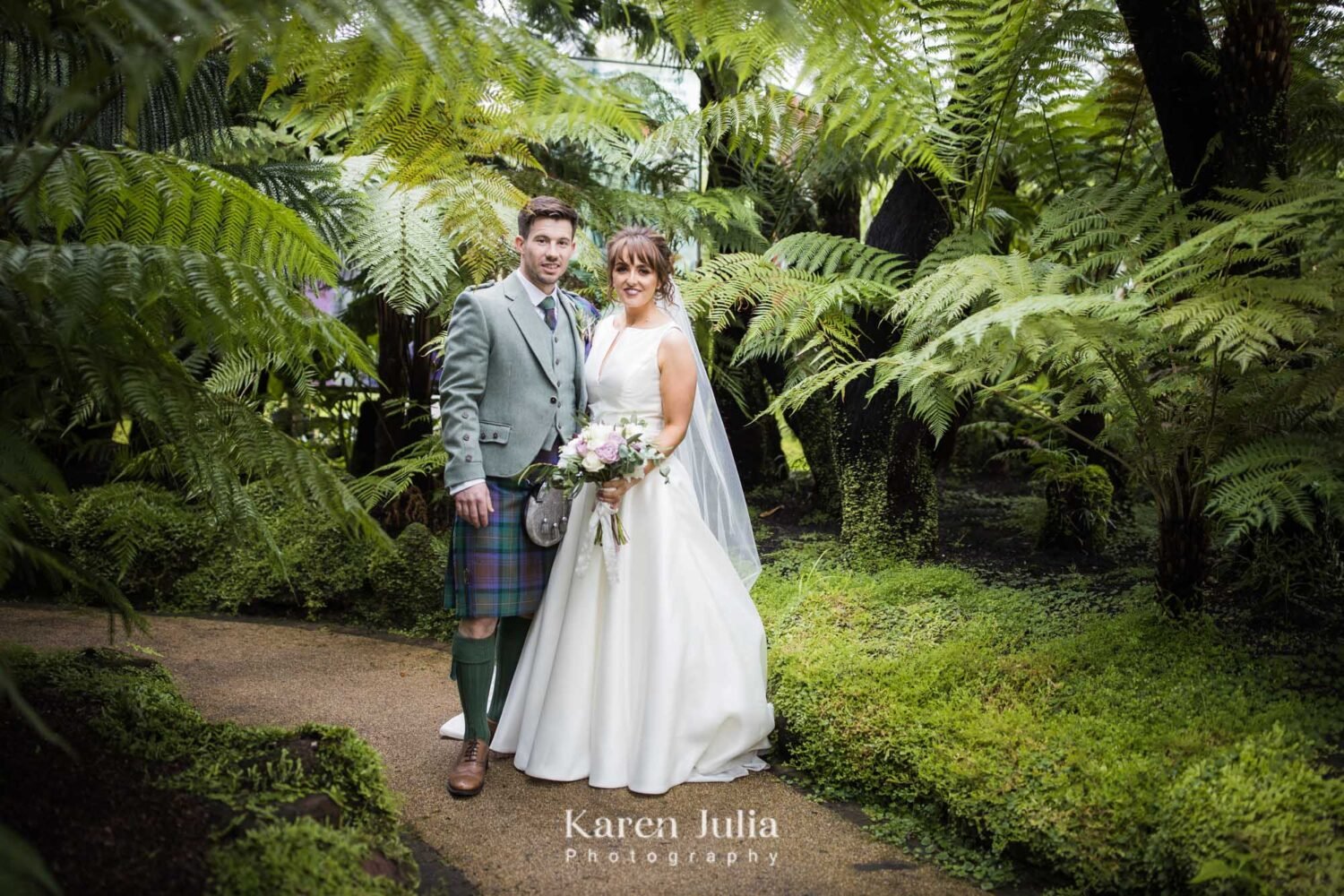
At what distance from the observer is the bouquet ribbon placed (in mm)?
3125

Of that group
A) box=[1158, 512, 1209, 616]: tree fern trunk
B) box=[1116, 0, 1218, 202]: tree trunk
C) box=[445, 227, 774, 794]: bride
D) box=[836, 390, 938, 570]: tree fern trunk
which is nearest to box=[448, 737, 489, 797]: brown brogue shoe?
box=[445, 227, 774, 794]: bride

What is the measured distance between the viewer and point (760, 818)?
283 centimetres

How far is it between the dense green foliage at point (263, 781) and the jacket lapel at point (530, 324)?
129 centimetres

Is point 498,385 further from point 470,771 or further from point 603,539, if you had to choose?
point 470,771

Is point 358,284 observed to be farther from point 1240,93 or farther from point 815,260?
point 1240,93

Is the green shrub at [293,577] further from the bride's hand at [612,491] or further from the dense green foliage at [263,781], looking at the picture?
the bride's hand at [612,491]

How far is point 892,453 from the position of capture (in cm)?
445

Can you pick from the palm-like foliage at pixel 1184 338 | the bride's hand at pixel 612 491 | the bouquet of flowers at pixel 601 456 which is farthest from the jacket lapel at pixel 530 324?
the palm-like foliage at pixel 1184 338

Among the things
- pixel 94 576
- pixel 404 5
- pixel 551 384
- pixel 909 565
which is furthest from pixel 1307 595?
pixel 94 576

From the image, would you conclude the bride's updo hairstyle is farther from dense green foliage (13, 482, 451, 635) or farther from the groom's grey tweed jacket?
dense green foliage (13, 482, 451, 635)

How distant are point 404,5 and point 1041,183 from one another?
3.71 meters

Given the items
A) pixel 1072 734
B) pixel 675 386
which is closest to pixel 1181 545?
pixel 1072 734

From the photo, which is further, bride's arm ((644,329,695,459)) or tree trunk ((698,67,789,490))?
tree trunk ((698,67,789,490))

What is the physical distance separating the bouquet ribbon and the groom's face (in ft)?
2.48
